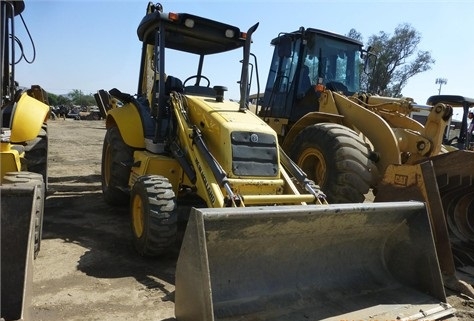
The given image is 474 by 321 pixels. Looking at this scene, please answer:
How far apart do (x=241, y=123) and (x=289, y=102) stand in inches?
126

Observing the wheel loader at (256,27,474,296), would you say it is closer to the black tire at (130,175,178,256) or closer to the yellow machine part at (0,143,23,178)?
the black tire at (130,175,178,256)

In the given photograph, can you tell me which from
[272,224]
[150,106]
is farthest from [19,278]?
[150,106]

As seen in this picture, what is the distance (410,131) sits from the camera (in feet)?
18.9

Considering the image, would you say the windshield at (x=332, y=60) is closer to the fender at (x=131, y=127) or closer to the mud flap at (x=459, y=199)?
the mud flap at (x=459, y=199)

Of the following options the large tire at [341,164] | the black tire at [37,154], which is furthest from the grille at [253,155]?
the black tire at [37,154]

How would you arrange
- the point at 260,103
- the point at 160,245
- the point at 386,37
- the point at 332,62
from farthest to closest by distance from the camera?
the point at 386,37, the point at 260,103, the point at 332,62, the point at 160,245

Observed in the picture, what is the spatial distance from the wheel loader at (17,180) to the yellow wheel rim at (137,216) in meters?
0.89

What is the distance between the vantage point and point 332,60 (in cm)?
725

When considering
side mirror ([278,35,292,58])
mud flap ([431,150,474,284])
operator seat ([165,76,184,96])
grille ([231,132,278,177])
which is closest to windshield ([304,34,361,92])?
side mirror ([278,35,292,58])

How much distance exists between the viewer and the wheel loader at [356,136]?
4387 millimetres

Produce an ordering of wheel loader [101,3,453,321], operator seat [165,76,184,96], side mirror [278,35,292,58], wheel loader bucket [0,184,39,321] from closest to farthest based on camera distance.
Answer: wheel loader bucket [0,184,39,321]
wheel loader [101,3,453,321]
operator seat [165,76,184,96]
side mirror [278,35,292,58]

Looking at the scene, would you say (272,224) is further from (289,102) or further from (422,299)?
(289,102)

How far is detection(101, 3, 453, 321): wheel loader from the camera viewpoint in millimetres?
2984

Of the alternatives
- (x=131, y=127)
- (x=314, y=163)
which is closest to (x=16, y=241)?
(x=131, y=127)
